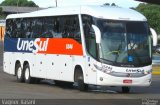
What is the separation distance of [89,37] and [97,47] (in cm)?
68

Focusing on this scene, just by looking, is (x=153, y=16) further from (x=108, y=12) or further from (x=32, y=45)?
(x=108, y=12)

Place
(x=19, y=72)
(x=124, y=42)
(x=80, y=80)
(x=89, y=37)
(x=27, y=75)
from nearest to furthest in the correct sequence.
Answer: (x=124, y=42)
(x=89, y=37)
(x=80, y=80)
(x=27, y=75)
(x=19, y=72)

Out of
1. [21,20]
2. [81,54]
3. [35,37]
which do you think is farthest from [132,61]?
[21,20]

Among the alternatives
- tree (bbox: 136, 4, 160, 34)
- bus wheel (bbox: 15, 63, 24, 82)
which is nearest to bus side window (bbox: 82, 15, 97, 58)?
bus wheel (bbox: 15, 63, 24, 82)

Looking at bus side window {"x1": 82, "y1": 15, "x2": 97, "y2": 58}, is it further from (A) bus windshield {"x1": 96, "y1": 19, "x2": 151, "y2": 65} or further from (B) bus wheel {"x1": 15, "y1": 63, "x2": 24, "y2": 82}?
(B) bus wheel {"x1": 15, "y1": 63, "x2": 24, "y2": 82}

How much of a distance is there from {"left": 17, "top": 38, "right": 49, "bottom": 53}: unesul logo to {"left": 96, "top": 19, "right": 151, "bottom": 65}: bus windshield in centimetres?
461

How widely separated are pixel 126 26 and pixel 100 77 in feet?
7.31

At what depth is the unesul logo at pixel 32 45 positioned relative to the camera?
26531 mm

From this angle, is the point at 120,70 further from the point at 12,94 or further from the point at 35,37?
the point at 35,37

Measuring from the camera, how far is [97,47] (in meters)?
22.1

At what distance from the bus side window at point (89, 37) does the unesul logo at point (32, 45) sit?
12.2 ft

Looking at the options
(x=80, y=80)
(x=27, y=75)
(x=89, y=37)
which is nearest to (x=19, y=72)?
(x=27, y=75)

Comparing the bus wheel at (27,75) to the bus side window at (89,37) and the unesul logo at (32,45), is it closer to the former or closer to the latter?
the unesul logo at (32,45)

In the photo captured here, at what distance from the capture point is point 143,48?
22.6 metres
